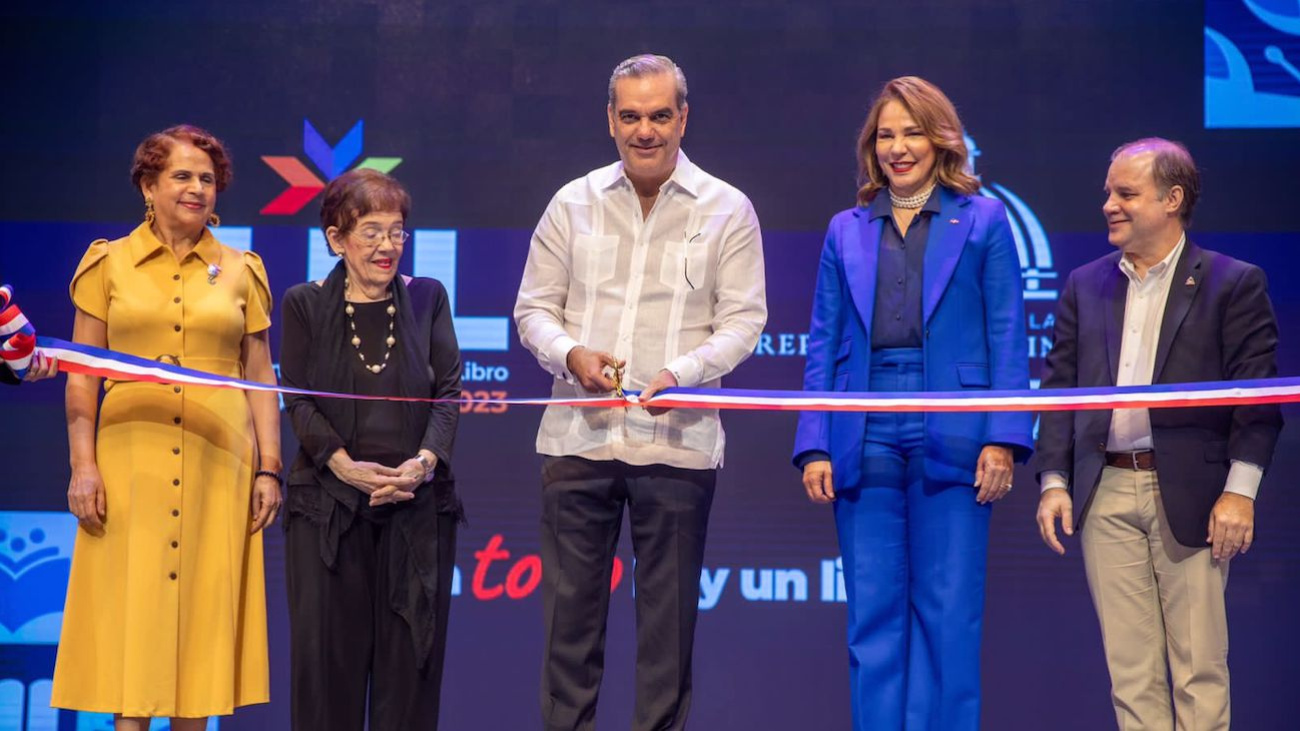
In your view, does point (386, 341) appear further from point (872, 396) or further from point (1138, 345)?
point (1138, 345)

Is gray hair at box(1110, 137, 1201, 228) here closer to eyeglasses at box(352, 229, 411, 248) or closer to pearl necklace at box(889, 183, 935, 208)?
pearl necklace at box(889, 183, 935, 208)

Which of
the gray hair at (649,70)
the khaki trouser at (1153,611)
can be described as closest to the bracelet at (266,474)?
the gray hair at (649,70)

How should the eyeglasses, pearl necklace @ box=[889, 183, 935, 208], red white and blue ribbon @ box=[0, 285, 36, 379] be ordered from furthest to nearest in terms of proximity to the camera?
1. the eyeglasses
2. pearl necklace @ box=[889, 183, 935, 208]
3. red white and blue ribbon @ box=[0, 285, 36, 379]

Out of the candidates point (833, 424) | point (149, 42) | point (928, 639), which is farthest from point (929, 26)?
point (149, 42)

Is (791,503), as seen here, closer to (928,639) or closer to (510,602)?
(510,602)

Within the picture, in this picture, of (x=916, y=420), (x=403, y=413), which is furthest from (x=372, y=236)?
(x=916, y=420)

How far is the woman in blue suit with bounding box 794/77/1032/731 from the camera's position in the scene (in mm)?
3463

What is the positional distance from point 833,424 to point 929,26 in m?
2.47

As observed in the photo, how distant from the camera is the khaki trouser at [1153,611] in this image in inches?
141

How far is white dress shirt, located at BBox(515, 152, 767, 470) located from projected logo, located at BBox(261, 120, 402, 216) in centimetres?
206

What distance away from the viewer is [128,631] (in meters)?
3.70

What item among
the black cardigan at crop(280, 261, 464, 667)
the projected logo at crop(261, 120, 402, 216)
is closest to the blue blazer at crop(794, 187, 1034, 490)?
the black cardigan at crop(280, 261, 464, 667)

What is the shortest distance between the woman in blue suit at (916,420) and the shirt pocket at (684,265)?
0.34 m

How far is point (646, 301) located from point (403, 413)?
0.76 m
